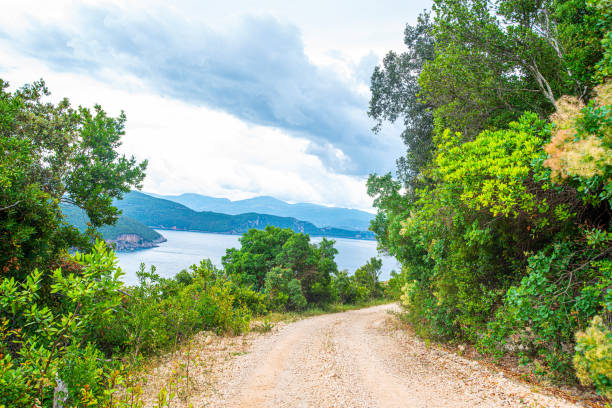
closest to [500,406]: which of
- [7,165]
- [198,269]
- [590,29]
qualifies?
[590,29]

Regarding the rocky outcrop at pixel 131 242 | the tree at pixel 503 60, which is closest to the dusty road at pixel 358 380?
the tree at pixel 503 60

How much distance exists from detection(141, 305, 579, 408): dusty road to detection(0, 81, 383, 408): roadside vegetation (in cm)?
159

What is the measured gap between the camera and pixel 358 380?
673 centimetres

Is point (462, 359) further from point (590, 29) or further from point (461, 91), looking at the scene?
point (590, 29)

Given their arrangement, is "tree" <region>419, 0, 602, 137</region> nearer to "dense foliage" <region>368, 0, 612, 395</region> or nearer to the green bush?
"dense foliage" <region>368, 0, 612, 395</region>

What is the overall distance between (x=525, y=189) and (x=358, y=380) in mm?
5389

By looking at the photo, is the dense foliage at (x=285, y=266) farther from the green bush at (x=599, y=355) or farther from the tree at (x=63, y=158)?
the green bush at (x=599, y=355)

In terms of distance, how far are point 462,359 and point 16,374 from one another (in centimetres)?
918

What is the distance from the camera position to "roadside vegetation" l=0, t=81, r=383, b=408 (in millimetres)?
2826

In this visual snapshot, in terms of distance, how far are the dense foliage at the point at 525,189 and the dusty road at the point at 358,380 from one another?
1.03 m

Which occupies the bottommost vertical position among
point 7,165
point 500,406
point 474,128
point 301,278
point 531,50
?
point 301,278

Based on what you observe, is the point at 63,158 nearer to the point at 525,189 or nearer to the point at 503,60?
the point at 525,189

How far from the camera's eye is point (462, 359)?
26.5 ft

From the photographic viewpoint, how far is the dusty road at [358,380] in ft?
18.0
